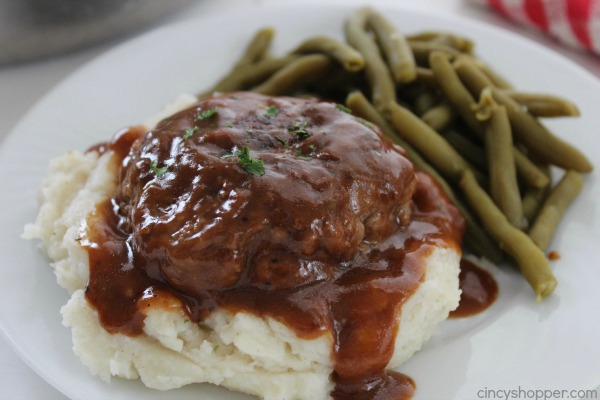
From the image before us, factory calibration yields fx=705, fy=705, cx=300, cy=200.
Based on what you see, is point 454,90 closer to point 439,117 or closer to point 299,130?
point 439,117

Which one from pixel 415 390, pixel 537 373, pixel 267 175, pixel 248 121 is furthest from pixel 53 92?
pixel 537 373

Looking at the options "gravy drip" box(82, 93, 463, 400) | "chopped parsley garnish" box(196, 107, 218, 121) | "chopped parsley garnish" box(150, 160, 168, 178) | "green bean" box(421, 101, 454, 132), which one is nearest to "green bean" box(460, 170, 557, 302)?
"green bean" box(421, 101, 454, 132)

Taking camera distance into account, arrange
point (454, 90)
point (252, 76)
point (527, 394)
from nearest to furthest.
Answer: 1. point (527, 394)
2. point (454, 90)
3. point (252, 76)

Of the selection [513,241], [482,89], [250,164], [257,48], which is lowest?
[513,241]

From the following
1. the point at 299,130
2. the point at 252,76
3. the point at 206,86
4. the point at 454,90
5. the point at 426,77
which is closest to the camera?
the point at 299,130

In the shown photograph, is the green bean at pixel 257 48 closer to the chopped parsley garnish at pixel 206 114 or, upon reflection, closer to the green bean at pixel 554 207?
the chopped parsley garnish at pixel 206 114

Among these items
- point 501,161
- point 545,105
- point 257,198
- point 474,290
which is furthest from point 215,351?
point 545,105

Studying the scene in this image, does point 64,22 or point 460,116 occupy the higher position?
point 64,22

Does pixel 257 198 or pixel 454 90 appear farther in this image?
pixel 454 90

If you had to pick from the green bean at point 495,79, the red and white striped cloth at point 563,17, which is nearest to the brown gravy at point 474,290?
the green bean at point 495,79

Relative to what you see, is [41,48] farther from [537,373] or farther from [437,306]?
[537,373]
